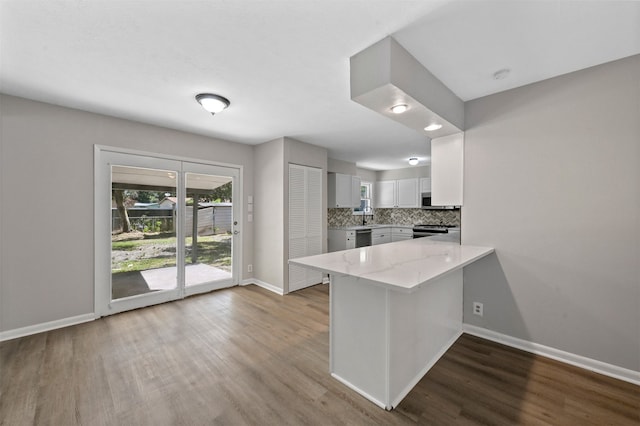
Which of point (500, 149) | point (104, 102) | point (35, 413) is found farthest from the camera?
point (104, 102)

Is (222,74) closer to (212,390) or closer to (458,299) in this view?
(212,390)

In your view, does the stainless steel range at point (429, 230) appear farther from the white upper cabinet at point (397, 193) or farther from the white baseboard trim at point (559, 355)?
the white baseboard trim at point (559, 355)

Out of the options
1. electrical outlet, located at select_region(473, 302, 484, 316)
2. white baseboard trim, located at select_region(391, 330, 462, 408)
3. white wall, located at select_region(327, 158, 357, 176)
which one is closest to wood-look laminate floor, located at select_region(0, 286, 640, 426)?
white baseboard trim, located at select_region(391, 330, 462, 408)

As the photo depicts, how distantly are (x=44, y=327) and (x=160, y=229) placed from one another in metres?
1.48

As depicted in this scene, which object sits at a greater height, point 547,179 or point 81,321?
point 547,179

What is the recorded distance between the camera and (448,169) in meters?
2.79

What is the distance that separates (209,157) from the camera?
395cm

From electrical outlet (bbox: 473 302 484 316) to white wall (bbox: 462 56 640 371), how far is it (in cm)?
4

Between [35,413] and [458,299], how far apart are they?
3429 millimetres

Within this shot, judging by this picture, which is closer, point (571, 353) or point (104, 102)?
point (571, 353)

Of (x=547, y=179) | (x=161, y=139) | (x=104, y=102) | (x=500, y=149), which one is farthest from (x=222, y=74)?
(x=547, y=179)

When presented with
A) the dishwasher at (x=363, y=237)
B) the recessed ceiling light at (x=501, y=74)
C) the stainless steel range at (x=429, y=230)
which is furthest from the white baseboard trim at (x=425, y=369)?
the stainless steel range at (x=429, y=230)

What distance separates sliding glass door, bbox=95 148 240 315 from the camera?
3115 mm

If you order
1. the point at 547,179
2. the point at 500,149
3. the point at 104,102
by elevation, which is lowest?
the point at 547,179
